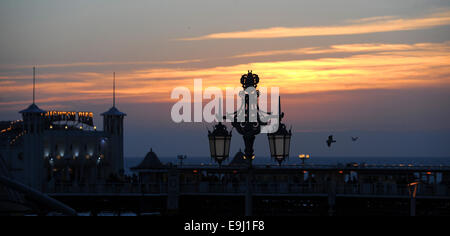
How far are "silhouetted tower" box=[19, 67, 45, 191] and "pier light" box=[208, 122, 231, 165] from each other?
179 feet

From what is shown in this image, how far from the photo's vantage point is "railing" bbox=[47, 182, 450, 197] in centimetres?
5938

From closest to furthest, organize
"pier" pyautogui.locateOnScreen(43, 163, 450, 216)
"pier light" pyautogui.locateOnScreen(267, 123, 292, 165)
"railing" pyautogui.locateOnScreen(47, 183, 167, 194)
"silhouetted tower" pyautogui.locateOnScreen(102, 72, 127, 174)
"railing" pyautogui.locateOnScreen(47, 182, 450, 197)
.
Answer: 1. "pier light" pyautogui.locateOnScreen(267, 123, 292, 165)
2. "railing" pyautogui.locateOnScreen(47, 182, 450, 197)
3. "pier" pyautogui.locateOnScreen(43, 163, 450, 216)
4. "railing" pyautogui.locateOnScreen(47, 183, 167, 194)
5. "silhouetted tower" pyautogui.locateOnScreen(102, 72, 127, 174)

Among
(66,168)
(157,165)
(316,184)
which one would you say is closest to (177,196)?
(157,165)

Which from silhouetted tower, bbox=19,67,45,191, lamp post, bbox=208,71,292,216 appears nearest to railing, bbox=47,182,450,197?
silhouetted tower, bbox=19,67,45,191

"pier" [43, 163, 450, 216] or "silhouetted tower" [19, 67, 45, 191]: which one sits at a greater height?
"silhouetted tower" [19, 67, 45, 191]

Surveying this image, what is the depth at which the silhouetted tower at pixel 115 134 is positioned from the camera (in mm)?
81125

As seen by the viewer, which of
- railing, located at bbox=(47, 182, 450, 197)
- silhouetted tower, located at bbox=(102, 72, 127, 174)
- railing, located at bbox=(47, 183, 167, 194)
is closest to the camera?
railing, located at bbox=(47, 182, 450, 197)

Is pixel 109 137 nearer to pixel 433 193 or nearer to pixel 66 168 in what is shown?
pixel 66 168

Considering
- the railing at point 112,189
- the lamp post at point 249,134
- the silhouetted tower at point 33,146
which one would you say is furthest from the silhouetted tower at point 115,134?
the lamp post at point 249,134

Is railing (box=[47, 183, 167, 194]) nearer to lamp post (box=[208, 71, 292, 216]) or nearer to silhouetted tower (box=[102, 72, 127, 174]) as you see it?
silhouetted tower (box=[102, 72, 127, 174])

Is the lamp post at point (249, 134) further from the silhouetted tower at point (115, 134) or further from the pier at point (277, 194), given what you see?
the silhouetted tower at point (115, 134)

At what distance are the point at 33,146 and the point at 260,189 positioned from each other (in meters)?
23.3

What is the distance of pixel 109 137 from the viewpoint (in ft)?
266
